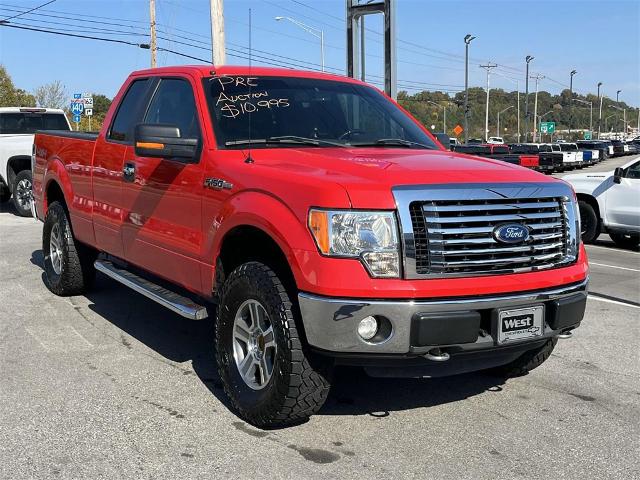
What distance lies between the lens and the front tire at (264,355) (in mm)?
3529

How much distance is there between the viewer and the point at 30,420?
3.89m

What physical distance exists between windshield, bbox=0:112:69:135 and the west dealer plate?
13.1 m

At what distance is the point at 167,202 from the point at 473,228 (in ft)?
7.18

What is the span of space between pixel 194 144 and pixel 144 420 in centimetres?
169

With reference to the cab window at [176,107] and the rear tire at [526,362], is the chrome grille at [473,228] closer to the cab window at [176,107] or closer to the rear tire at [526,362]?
the rear tire at [526,362]

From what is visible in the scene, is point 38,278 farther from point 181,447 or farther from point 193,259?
point 181,447

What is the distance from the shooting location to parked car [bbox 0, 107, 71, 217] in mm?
13805

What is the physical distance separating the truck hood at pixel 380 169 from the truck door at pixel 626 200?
323 inches

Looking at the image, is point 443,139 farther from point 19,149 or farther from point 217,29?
point 217,29

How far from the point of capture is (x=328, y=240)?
3354mm

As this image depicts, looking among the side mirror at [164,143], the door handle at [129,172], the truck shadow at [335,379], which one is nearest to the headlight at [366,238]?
the truck shadow at [335,379]

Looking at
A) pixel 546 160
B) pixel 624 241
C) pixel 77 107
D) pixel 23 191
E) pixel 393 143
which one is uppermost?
pixel 77 107

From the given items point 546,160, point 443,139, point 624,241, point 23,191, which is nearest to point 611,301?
point 443,139

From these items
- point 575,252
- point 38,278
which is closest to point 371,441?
point 575,252
